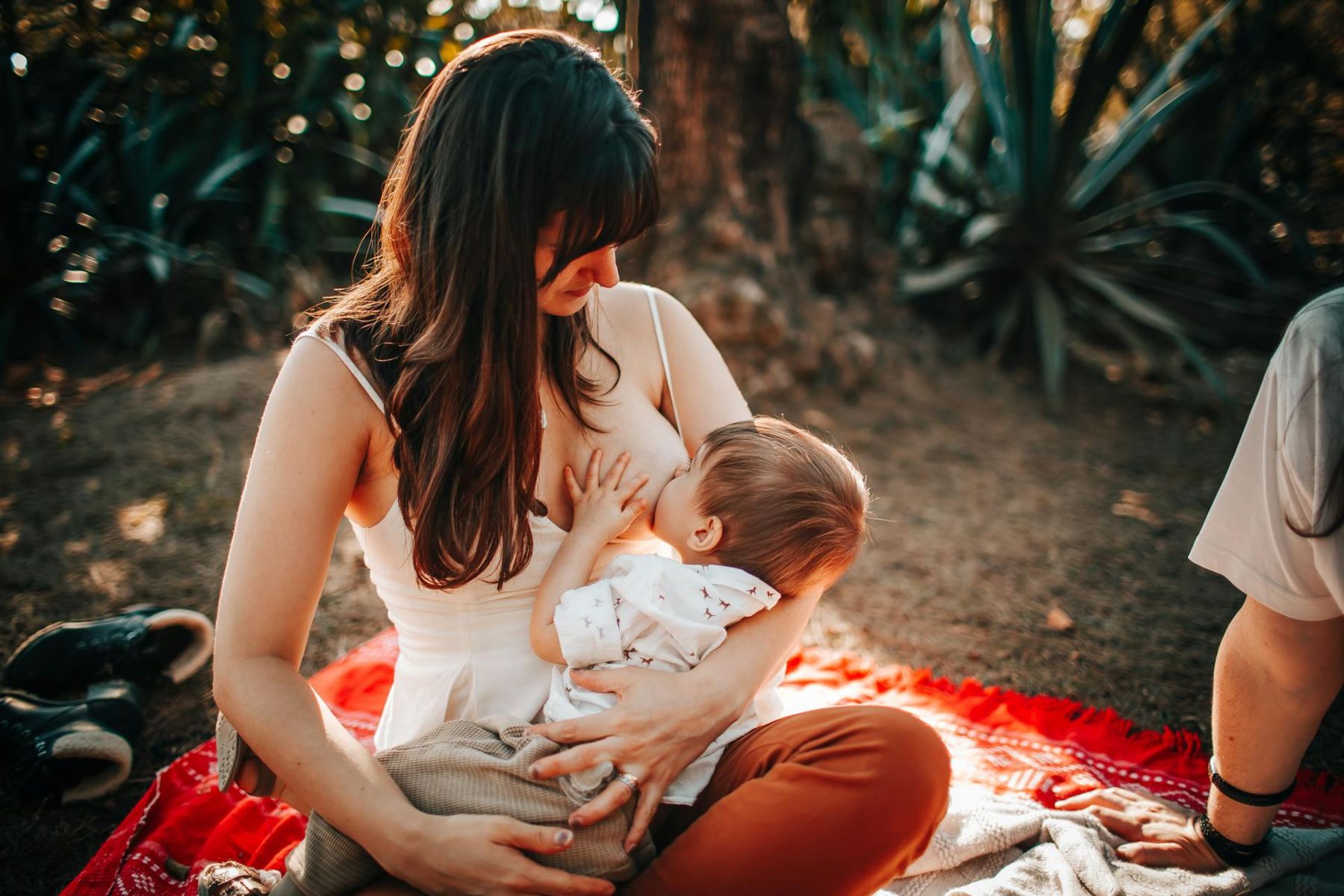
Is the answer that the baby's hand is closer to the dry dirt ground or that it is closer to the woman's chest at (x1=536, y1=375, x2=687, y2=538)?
the woman's chest at (x1=536, y1=375, x2=687, y2=538)

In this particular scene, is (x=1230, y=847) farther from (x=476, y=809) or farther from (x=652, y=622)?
(x=476, y=809)

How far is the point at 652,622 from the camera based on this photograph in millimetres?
1492

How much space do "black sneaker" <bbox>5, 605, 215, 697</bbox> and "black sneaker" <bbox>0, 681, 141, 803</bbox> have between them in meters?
0.12

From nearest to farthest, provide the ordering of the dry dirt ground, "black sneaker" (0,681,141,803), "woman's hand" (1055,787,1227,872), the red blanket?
"woman's hand" (1055,787,1227,872)
the red blanket
"black sneaker" (0,681,141,803)
the dry dirt ground

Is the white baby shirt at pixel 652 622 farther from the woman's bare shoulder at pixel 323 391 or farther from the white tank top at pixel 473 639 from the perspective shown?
the woman's bare shoulder at pixel 323 391

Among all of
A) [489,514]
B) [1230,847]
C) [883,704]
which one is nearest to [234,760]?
[489,514]

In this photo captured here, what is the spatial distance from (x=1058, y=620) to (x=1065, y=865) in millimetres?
1374

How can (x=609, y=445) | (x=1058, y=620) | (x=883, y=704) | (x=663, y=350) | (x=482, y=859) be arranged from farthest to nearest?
(x=1058, y=620) → (x=883, y=704) → (x=663, y=350) → (x=609, y=445) → (x=482, y=859)

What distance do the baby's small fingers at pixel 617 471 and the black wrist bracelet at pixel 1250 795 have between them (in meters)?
1.36

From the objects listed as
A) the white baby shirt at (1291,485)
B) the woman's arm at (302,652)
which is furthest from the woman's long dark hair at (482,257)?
the white baby shirt at (1291,485)

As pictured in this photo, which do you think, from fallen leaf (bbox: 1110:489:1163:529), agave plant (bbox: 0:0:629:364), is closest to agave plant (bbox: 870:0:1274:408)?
fallen leaf (bbox: 1110:489:1163:529)

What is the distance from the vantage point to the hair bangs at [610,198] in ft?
4.35

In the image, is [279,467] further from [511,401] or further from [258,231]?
[258,231]

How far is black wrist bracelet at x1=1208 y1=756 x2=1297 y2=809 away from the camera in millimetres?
1591
